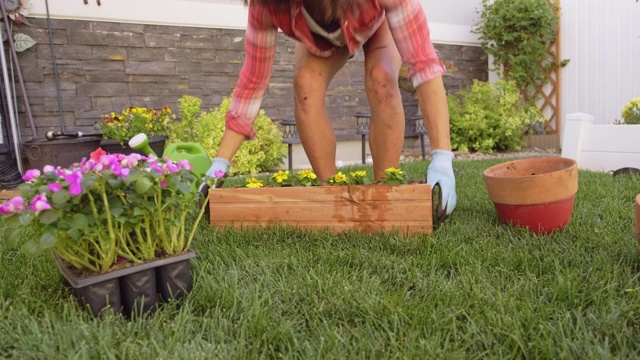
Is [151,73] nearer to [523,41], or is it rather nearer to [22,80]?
[22,80]

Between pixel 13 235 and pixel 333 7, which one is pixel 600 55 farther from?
pixel 13 235

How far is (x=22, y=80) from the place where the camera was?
12.5 ft

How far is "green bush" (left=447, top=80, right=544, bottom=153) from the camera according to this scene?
5.56 metres

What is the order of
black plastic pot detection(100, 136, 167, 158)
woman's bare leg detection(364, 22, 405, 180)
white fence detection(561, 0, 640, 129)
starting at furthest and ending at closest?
1. white fence detection(561, 0, 640, 129)
2. black plastic pot detection(100, 136, 167, 158)
3. woman's bare leg detection(364, 22, 405, 180)

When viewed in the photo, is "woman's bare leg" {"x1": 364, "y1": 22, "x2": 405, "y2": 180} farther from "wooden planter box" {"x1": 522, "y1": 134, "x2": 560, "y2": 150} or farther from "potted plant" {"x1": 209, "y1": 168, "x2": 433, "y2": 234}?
"wooden planter box" {"x1": 522, "y1": 134, "x2": 560, "y2": 150}

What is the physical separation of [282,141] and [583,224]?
118 inches

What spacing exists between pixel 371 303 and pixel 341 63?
123 cm

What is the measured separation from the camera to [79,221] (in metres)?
0.94

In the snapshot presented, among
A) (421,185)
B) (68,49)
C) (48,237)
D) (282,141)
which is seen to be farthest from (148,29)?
(48,237)

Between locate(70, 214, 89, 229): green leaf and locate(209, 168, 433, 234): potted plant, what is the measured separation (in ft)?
2.41

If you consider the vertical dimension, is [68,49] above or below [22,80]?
above

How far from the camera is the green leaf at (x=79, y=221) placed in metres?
0.93

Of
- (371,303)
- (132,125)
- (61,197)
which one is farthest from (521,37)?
(61,197)

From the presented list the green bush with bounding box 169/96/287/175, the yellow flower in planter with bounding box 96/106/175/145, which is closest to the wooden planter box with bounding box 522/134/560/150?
the green bush with bounding box 169/96/287/175
